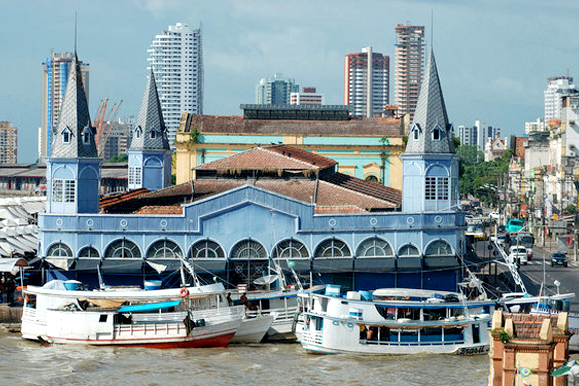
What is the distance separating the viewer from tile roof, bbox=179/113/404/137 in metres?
96.7

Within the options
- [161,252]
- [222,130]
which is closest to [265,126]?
[222,130]

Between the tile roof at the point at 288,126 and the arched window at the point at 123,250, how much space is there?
35342 mm

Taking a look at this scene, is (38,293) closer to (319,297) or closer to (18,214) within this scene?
(319,297)

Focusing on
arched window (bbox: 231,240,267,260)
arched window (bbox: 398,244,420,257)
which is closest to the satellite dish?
arched window (bbox: 231,240,267,260)

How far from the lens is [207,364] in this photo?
50.0 meters

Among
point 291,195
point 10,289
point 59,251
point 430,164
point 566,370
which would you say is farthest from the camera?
point 291,195

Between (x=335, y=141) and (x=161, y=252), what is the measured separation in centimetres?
3749

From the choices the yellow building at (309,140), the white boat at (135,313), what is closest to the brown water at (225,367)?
the white boat at (135,313)

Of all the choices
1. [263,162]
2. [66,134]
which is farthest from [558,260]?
[66,134]

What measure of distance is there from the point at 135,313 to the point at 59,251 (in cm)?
935

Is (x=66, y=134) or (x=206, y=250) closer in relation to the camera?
(x=206, y=250)

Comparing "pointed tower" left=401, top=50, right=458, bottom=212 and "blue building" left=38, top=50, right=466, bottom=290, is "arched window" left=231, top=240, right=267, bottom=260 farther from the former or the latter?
"pointed tower" left=401, top=50, right=458, bottom=212

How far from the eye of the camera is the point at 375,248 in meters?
61.4

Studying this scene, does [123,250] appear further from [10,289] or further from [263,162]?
[263,162]
